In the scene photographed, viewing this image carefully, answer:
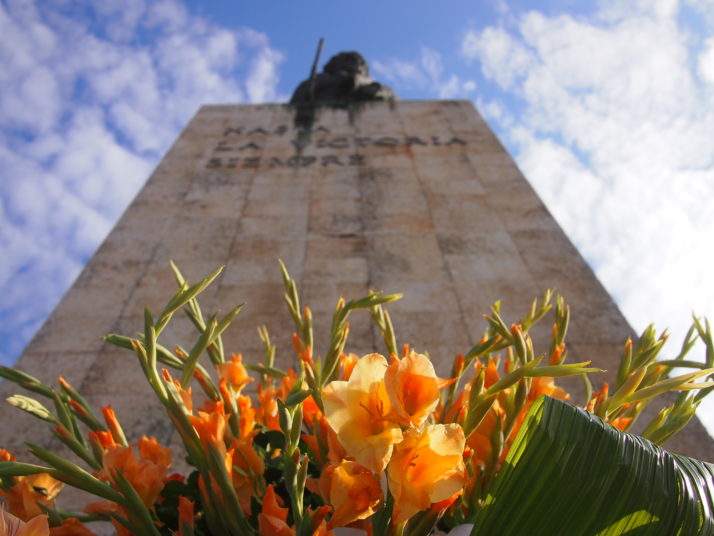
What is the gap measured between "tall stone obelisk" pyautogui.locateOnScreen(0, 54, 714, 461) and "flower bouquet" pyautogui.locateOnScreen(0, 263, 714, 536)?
1.15 m

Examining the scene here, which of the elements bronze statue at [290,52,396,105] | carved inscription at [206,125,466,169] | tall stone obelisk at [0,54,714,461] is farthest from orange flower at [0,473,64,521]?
bronze statue at [290,52,396,105]

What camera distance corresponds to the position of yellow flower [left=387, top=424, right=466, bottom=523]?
0.69 m

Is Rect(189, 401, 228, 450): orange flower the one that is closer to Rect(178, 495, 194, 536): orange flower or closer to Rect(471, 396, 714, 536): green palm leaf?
Rect(178, 495, 194, 536): orange flower

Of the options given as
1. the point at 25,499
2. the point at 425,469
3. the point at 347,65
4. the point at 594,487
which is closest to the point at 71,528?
the point at 25,499

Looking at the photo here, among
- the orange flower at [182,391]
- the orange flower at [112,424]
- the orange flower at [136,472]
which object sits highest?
the orange flower at [182,391]

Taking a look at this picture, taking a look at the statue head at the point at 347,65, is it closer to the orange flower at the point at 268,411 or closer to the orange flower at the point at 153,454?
the orange flower at the point at 268,411

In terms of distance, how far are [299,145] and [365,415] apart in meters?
3.38

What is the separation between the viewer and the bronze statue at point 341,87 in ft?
16.7

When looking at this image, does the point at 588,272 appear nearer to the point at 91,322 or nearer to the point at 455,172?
the point at 455,172

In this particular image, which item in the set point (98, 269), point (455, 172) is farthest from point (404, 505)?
point (455, 172)

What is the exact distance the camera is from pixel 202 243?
10.00 feet

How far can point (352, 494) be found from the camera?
73cm

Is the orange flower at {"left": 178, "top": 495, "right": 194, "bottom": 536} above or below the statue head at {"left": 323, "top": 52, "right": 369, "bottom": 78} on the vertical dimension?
below

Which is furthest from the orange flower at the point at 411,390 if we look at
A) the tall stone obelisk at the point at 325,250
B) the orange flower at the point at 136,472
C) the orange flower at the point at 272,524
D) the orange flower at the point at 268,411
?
the tall stone obelisk at the point at 325,250
